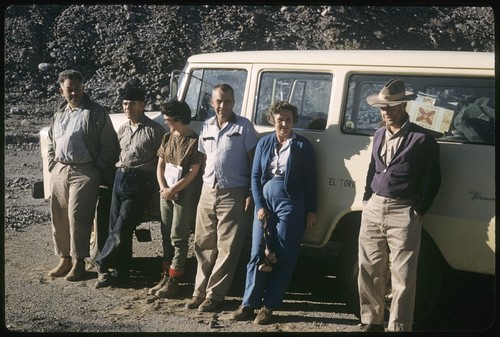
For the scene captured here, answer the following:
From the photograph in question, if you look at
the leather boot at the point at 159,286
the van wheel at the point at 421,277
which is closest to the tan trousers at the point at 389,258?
the van wheel at the point at 421,277

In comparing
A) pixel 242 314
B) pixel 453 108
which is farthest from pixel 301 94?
pixel 242 314

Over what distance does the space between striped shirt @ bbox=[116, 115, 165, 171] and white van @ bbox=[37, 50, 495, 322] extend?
0.79 m

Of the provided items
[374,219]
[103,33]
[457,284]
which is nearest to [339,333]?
[374,219]

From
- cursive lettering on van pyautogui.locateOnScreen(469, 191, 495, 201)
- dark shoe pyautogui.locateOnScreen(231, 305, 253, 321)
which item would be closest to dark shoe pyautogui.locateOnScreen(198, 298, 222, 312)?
dark shoe pyautogui.locateOnScreen(231, 305, 253, 321)

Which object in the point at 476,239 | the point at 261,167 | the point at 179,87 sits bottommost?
the point at 476,239

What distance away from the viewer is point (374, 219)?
16.0ft

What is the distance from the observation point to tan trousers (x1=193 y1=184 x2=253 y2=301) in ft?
18.2

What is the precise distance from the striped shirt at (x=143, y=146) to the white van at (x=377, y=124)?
0.79 m

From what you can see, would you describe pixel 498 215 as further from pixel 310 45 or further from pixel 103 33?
pixel 103 33

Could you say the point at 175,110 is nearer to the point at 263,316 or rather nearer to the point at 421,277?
the point at 263,316

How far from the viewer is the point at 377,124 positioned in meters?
5.38

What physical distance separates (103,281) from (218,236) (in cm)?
145

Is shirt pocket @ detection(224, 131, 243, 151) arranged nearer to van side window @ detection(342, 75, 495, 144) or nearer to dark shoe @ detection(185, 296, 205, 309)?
van side window @ detection(342, 75, 495, 144)

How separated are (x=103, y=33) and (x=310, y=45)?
6.84m
